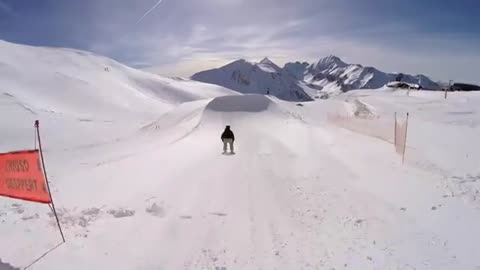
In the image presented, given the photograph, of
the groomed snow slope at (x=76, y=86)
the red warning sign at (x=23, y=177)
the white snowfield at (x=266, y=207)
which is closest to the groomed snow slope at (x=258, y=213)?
the white snowfield at (x=266, y=207)

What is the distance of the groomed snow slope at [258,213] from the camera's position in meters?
7.59

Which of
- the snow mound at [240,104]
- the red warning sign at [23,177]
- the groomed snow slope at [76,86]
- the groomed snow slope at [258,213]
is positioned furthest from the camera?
the groomed snow slope at [76,86]

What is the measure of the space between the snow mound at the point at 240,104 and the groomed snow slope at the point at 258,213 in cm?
1376

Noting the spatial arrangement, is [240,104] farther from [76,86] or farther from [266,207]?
[76,86]

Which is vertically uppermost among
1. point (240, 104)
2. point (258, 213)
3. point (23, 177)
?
point (240, 104)

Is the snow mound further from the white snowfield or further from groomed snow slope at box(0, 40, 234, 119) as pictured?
groomed snow slope at box(0, 40, 234, 119)

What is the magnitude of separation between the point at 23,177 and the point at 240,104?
82.7ft

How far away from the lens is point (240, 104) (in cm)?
3316

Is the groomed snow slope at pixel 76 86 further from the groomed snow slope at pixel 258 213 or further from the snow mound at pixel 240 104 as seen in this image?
the groomed snow slope at pixel 258 213

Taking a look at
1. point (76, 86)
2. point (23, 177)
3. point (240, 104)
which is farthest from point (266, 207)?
point (76, 86)

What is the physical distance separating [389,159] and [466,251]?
27.6ft

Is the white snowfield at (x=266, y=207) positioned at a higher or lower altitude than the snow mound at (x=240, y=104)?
lower

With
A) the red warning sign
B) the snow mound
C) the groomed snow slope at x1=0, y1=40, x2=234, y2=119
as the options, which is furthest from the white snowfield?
the groomed snow slope at x1=0, y1=40, x2=234, y2=119

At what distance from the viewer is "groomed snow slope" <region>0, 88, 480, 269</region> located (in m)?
7.59
